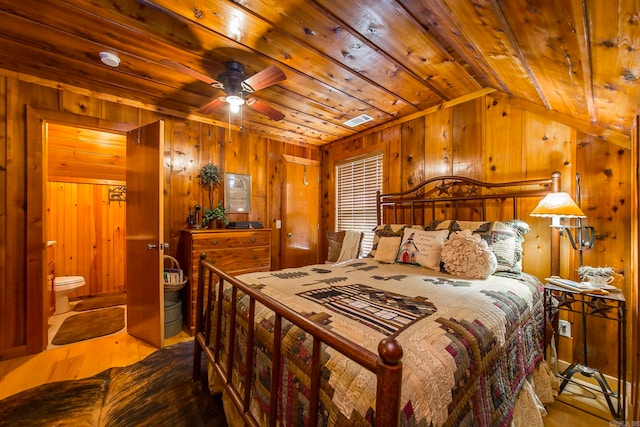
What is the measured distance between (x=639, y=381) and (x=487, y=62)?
6.89 feet

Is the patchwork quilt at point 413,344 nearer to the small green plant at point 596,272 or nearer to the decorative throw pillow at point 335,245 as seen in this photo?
the small green plant at point 596,272

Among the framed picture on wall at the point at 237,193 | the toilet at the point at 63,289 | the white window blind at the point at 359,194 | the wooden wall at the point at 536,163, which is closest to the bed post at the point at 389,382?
the wooden wall at the point at 536,163

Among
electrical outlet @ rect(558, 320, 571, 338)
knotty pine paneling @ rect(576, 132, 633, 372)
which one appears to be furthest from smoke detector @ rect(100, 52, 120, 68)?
electrical outlet @ rect(558, 320, 571, 338)

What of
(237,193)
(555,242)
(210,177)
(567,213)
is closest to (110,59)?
(210,177)

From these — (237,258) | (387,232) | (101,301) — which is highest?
(387,232)

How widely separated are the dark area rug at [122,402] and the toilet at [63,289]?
1.78 m

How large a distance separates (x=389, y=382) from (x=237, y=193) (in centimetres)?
336

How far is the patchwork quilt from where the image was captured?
79 cm

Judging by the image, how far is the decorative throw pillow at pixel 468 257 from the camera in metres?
1.85

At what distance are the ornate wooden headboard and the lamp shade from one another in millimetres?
294

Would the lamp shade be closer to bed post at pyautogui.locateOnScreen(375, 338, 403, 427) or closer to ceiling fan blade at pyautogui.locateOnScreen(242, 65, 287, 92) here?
bed post at pyautogui.locateOnScreen(375, 338, 403, 427)

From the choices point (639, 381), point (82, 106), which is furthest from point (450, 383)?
point (82, 106)

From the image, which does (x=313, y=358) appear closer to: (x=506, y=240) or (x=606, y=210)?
(x=506, y=240)

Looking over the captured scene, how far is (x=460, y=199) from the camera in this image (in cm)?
263
